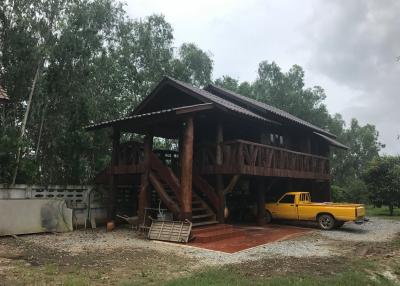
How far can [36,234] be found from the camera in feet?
46.4

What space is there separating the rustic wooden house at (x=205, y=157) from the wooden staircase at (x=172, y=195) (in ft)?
0.12

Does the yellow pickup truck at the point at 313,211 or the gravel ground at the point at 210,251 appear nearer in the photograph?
the gravel ground at the point at 210,251

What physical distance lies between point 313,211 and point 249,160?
4.30 metres

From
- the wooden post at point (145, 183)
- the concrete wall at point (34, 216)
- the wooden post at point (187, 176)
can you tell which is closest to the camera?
the wooden post at point (187, 176)

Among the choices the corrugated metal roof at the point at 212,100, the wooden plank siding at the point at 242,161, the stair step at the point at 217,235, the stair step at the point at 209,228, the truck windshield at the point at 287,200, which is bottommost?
the stair step at the point at 217,235

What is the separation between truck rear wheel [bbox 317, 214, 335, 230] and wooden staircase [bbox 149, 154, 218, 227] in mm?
5052

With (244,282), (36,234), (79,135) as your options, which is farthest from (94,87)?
(244,282)

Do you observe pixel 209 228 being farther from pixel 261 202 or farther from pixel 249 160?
pixel 261 202

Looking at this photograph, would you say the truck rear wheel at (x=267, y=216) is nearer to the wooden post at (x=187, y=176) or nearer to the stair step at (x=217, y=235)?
the stair step at (x=217, y=235)

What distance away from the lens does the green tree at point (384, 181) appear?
26.1 metres

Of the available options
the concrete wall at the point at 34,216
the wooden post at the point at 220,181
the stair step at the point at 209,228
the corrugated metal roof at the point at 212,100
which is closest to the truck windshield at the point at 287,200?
the corrugated metal roof at the point at 212,100

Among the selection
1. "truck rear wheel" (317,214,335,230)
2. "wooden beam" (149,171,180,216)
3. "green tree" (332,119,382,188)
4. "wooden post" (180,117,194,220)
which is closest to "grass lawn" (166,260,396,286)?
"wooden post" (180,117,194,220)

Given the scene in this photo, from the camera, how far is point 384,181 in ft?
87.6

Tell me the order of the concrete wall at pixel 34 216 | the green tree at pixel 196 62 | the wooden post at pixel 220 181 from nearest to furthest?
1. the concrete wall at pixel 34 216
2. the wooden post at pixel 220 181
3. the green tree at pixel 196 62
